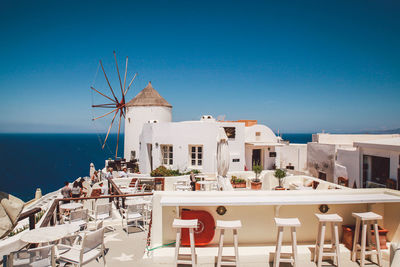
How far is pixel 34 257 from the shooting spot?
4.55 metres

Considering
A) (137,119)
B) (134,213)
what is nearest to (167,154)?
(137,119)

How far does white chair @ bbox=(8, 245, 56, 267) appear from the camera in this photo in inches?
173

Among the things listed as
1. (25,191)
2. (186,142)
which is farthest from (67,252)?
(25,191)

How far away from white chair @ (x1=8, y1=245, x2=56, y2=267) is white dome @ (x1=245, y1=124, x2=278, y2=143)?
66.7ft

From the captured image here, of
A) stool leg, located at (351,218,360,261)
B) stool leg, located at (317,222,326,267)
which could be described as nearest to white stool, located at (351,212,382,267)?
stool leg, located at (351,218,360,261)

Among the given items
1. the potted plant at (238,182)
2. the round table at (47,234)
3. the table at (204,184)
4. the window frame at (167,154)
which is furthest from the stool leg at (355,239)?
the window frame at (167,154)

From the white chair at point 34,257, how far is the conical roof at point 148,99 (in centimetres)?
2421

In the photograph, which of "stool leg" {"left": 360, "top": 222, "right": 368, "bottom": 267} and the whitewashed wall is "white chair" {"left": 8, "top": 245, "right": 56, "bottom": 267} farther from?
the whitewashed wall

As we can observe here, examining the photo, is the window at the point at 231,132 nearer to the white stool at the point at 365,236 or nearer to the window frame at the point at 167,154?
the window frame at the point at 167,154

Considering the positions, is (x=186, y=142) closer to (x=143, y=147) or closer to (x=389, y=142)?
(x=143, y=147)

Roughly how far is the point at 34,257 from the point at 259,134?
21.7 metres

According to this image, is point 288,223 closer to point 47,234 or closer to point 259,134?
point 47,234

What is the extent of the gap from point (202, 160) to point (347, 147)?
10.6m

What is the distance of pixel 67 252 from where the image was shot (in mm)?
5246
